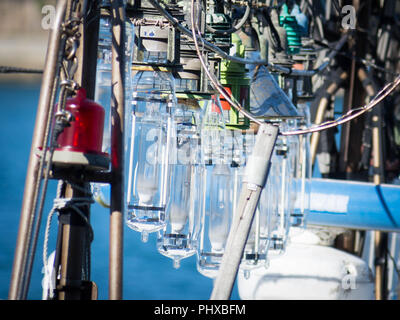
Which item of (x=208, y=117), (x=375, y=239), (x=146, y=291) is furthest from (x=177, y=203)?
(x=146, y=291)

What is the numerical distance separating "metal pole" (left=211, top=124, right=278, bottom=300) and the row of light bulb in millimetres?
377

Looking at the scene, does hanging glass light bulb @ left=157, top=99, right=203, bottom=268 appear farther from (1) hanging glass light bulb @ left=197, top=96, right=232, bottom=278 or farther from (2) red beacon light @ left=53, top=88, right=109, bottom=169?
(2) red beacon light @ left=53, top=88, right=109, bottom=169

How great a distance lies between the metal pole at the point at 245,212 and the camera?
1.72 meters

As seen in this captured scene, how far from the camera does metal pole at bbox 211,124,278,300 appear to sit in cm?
172

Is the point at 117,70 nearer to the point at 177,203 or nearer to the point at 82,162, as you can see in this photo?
the point at 82,162

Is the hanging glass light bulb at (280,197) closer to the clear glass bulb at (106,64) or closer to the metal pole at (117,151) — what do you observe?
the clear glass bulb at (106,64)

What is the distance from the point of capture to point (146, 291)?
10344mm

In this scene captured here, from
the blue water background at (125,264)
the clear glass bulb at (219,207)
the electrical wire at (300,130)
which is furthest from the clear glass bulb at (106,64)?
the blue water background at (125,264)

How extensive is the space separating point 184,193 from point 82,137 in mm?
599

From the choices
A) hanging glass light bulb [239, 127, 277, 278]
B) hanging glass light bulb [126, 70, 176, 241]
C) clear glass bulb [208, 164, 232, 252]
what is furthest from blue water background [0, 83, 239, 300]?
hanging glass light bulb [126, 70, 176, 241]

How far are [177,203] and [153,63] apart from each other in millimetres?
370

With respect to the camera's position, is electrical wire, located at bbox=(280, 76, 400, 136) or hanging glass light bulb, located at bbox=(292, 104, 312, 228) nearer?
electrical wire, located at bbox=(280, 76, 400, 136)

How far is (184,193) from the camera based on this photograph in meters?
2.21

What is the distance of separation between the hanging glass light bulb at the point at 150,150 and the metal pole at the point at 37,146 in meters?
0.53
